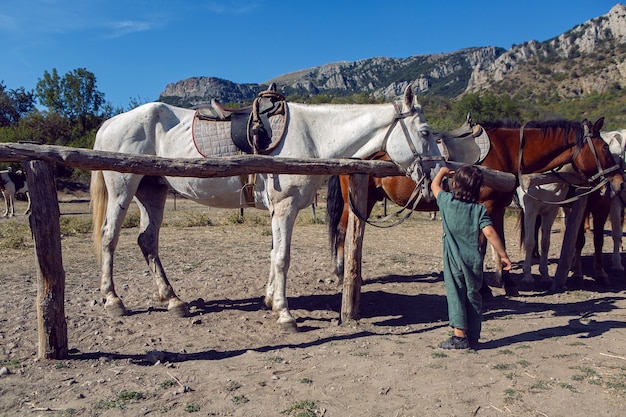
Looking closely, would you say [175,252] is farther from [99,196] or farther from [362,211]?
[362,211]

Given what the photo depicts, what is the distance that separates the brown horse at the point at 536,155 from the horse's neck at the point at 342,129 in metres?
1.88

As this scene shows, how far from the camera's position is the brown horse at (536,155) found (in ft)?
21.2

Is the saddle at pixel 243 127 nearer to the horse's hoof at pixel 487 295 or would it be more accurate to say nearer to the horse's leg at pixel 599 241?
the horse's hoof at pixel 487 295

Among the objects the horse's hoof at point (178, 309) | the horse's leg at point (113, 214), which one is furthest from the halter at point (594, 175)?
the horse's leg at point (113, 214)

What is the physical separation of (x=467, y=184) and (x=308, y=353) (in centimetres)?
196

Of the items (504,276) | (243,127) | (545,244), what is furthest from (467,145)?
(243,127)

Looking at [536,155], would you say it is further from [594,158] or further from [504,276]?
[504,276]

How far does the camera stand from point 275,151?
5.08 m

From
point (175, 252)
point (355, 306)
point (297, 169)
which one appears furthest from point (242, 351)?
point (175, 252)

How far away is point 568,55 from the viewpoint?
239 ft

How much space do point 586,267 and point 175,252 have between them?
7532 mm

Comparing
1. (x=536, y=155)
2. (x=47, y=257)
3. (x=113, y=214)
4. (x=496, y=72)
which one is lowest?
(x=47, y=257)

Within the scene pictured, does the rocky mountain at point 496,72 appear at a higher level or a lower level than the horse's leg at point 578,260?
higher

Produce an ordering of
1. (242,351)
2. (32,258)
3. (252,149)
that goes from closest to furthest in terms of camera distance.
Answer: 1. (242,351)
2. (252,149)
3. (32,258)
